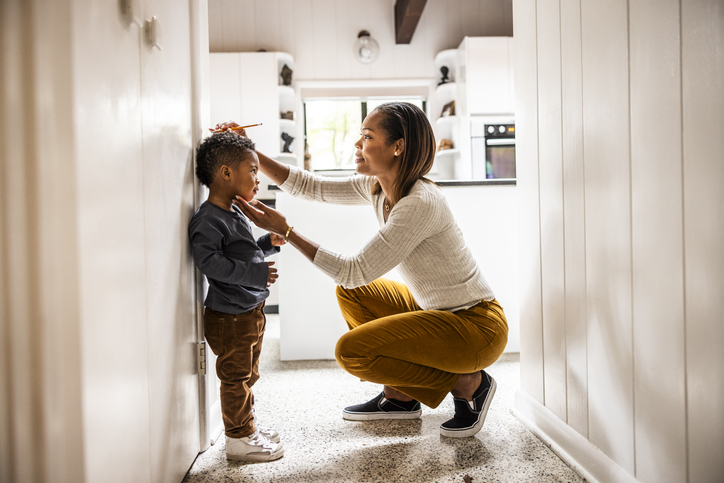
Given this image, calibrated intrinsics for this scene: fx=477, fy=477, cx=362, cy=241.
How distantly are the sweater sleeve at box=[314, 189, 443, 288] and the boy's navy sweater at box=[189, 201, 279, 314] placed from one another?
0.18 meters

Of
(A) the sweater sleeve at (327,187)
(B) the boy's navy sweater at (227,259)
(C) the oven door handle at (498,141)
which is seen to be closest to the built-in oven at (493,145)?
(C) the oven door handle at (498,141)

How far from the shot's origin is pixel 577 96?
1.17 m

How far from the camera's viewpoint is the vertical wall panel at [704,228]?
29.4 inches

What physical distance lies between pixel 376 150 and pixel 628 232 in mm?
785

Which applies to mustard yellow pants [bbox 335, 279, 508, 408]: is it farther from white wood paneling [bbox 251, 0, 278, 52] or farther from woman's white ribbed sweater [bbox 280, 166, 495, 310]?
white wood paneling [bbox 251, 0, 278, 52]

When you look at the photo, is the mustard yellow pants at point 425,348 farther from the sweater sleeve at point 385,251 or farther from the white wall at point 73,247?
the white wall at point 73,247

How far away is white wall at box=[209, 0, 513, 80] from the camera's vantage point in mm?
4680

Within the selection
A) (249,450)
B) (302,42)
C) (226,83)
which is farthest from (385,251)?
(302,42)

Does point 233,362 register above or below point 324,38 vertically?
below

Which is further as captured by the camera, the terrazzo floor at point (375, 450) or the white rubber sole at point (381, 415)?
the white rubber sole at point (381, 415)

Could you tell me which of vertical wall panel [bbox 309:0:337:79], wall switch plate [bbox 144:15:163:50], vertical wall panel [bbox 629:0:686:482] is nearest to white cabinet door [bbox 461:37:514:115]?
vertical wall panel [bbox 309:0:337:79]

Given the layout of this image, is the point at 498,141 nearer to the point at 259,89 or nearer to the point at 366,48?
the point at 366,48

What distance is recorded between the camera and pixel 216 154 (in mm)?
1301

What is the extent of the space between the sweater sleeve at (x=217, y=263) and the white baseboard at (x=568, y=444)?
2.94 ft
